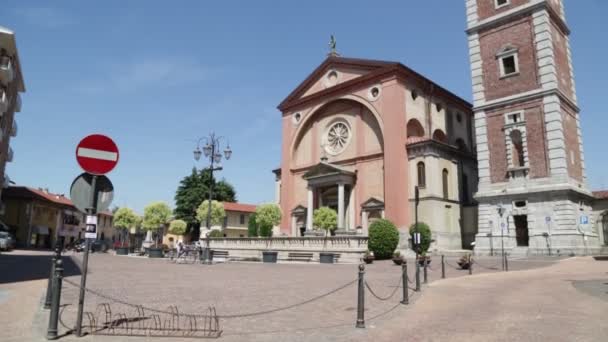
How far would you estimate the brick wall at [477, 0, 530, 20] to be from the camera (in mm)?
31453

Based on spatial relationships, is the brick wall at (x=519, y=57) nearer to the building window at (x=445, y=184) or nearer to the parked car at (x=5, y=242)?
the building window at (x=445, y=184)

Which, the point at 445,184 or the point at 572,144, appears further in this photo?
the point at 445,184

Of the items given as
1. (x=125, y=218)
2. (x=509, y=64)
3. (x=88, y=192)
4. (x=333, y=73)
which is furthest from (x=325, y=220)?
(x=88, y=192)

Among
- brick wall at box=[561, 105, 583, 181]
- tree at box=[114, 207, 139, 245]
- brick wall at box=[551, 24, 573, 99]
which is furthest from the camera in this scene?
tree at box=[114, 207, 139, 245]

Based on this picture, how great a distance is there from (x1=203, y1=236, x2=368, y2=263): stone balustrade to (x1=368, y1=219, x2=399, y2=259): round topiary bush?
3.77 feet

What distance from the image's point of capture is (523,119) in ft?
96.3

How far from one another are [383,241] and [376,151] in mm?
11379

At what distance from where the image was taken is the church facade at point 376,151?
112ft

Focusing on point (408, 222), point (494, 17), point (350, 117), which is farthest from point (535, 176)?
point (350, 117)

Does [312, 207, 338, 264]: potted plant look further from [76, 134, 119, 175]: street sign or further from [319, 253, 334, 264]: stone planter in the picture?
[76, 134, 119, 175]: street sign

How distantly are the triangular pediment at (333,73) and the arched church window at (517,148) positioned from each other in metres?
11.4

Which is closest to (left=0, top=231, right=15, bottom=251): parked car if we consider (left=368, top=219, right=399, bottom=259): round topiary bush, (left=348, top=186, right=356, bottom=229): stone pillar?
(left=348, top=186, right=356, bottom=229): stone pillar

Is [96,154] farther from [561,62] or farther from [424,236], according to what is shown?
[561,62]

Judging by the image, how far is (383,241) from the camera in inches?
1097
